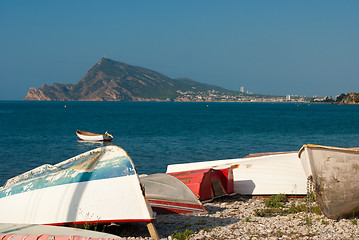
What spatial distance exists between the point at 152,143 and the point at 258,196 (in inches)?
987

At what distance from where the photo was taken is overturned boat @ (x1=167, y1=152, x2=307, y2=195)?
13.0 m

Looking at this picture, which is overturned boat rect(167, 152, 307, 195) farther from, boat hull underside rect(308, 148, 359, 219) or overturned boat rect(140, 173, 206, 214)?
boat hull underside rect(308, 148, 359, 219)

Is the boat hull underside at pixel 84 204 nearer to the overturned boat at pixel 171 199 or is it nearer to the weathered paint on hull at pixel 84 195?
the weathered paint on hull at pixel 84 195

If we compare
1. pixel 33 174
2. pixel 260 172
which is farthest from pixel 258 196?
pixel 33 174

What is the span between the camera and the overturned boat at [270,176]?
13.0m

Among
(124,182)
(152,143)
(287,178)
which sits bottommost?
(152,143)

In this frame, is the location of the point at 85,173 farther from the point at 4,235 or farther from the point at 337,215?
the point at 337,215

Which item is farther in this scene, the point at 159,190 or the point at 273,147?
the point at 273,147

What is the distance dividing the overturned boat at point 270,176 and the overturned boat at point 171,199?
356 cm

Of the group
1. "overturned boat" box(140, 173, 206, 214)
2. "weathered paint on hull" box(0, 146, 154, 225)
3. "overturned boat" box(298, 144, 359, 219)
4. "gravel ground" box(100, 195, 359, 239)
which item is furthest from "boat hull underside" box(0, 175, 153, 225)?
"overturned boat" box(298, 144, 359, 219)

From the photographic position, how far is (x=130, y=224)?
30.5 ft

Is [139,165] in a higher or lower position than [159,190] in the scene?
lower

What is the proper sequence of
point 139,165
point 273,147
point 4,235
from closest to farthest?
point 4,235, point 139,165, point 273,147

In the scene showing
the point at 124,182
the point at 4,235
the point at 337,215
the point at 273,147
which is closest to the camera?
the point at 4,235
